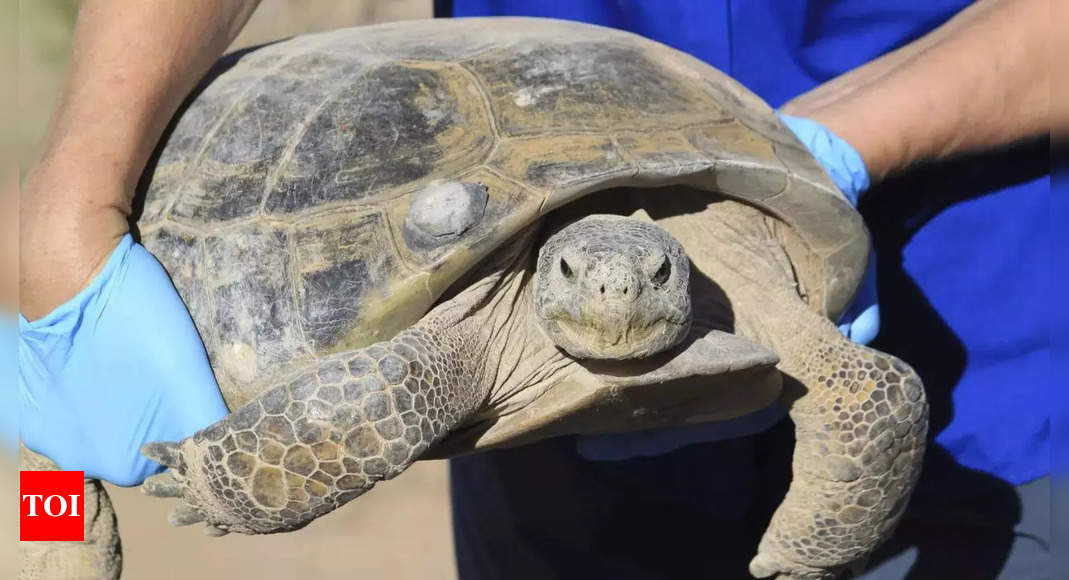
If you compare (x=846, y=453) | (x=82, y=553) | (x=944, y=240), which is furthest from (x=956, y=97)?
(x=82, y=553)

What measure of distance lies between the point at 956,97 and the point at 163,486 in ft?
5.24

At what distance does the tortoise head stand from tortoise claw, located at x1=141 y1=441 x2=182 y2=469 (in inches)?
22.1

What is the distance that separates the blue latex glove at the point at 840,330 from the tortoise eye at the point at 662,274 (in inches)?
19.5

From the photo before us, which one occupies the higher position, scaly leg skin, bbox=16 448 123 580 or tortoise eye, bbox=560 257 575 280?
tortoise eye, bbox=560 257 575 280

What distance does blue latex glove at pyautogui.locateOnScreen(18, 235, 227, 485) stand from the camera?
148cm

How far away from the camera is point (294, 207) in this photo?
146cm

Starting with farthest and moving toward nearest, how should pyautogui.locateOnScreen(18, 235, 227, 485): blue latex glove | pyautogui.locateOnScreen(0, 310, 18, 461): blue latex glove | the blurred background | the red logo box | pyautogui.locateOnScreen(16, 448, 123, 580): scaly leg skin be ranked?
the blurred background → pyautogui.locateOnScreen(16, 448, 123, 580): scaly leg skin → the red logo box → pyautogui.locateOnScreen(0, 310, 18, 461): blue latex glove → pyautogui.locateOnScreen(18, 235, 227, 485): blue latex glove

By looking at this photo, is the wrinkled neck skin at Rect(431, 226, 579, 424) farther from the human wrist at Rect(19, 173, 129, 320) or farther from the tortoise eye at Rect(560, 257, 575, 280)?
the human wrist at Rect(19, 173, 129, 320)

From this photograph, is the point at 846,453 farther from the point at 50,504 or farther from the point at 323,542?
the point at 323,542

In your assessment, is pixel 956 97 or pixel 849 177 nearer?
pixel 849 177

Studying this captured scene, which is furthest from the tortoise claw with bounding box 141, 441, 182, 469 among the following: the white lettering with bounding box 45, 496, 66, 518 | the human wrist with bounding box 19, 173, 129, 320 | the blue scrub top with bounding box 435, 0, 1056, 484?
the blue scrub top with bounding box 435, 0, 1056, 484

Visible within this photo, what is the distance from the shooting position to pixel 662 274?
142 cm

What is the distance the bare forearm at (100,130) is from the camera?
149cm

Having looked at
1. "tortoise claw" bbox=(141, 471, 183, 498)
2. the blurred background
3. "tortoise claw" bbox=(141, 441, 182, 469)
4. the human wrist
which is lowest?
the blurred background
